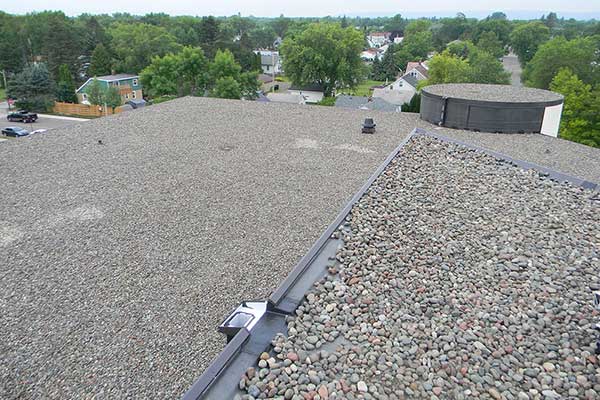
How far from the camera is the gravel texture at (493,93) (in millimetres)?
11000

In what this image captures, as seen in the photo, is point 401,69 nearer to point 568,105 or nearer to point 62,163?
point 568,105

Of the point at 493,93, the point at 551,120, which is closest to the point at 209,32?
the point at 493,93

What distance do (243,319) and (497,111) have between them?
30.5 ft

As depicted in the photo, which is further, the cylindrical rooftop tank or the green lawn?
the green lawn

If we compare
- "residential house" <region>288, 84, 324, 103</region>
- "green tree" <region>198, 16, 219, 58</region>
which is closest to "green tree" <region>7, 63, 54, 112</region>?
"residential house" <region>288, 84, 324, 103</region>

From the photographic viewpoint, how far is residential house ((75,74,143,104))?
107 ft

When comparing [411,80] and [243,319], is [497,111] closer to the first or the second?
[243,319]

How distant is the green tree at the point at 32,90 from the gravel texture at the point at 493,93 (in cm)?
2648

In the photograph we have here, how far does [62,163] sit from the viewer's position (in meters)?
8.70

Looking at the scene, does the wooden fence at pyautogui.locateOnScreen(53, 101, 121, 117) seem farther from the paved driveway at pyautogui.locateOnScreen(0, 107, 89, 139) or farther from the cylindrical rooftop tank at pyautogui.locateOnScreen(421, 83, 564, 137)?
the cylindrical rooftop tank at pyautogui.locateOnScreen(421, 83, 564, 137)

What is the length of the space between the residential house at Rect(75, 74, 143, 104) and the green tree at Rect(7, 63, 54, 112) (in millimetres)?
3003

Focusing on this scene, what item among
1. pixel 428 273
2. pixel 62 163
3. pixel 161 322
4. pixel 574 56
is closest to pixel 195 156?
pixel 62 163

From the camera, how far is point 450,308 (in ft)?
11.3

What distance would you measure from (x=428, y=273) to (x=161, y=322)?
2.54 metres
